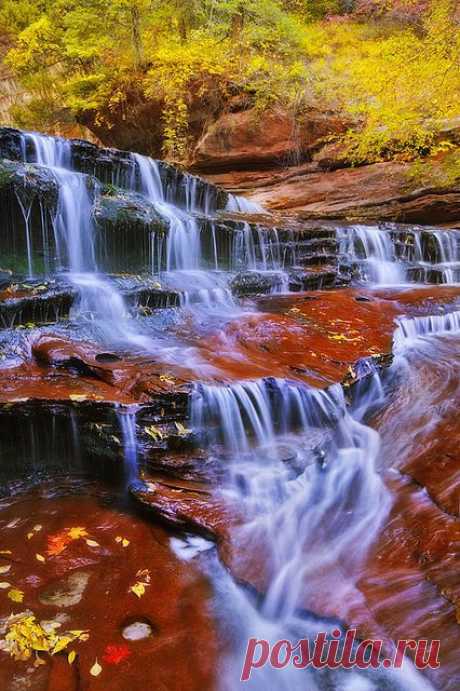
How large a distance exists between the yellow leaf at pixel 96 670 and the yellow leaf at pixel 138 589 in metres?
0.56

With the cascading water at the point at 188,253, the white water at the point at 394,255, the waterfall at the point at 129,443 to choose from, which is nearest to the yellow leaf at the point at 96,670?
the waterfall at the point at 129,443

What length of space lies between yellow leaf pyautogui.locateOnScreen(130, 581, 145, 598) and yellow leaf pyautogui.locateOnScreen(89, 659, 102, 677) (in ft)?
1.84

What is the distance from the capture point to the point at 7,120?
70.3ft

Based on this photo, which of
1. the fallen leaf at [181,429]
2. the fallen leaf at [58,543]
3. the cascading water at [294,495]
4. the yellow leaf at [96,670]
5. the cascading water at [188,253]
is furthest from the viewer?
the cascading water at [188,253]

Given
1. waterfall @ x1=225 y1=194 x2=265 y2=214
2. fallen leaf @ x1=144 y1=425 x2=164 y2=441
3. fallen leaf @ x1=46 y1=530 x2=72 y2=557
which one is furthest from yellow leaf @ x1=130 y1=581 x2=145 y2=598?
waterfall @ x1=225 y1=194 x2=265 y2=214

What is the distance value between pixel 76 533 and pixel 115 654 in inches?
47.0

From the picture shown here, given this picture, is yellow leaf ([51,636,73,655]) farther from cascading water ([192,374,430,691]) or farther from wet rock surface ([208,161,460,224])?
wet rock surface ([208,161,460,224])

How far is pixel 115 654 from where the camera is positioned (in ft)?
8.96

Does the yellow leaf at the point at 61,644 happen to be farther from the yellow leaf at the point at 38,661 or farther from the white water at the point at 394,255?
the white water at the point at 394,255

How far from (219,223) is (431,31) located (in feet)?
18.7

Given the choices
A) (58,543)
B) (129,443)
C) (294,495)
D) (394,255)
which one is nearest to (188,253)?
(394,255)

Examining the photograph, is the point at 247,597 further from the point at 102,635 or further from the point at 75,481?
the point at 75,481

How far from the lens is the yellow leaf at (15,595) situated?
3.03 meters

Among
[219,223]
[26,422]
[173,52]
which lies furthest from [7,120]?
[26,422]
